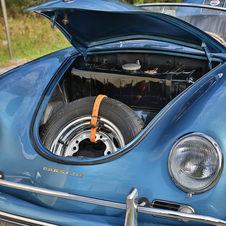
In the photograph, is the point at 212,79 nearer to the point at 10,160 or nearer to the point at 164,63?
the point at 164,63

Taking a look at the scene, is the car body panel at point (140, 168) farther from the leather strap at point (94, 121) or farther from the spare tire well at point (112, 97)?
the leather strap at point (94, 121)

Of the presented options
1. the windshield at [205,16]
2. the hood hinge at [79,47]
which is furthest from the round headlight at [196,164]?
the windshield at [205,16]

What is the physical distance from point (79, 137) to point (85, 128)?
0.09 meters

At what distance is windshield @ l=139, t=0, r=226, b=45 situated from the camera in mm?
2539

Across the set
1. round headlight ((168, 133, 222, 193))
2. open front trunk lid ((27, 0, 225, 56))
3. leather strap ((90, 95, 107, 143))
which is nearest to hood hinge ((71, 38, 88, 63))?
open front trunk lid ((27, 0, 225, 56))

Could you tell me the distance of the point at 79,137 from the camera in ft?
6.15

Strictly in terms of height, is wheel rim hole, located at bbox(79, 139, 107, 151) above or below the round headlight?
above

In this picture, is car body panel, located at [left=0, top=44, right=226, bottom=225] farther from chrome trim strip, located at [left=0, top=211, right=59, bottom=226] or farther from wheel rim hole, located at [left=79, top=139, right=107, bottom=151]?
wheel rim hole, located at [left=79, top=139, right=107, bottom=151]

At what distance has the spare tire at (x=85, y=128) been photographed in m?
1.75

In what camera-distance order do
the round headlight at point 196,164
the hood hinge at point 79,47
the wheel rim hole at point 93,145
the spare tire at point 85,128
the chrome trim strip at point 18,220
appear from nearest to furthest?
the round headlight at point 196,164 → the chrome trim strip at point 18,220 → the spare tire at point 85,128 → the wheel rim hole at point 93,145 → the hood hinge at point 79,47

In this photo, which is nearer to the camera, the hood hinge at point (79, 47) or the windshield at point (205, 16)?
the hood hinge at point (79, 47)

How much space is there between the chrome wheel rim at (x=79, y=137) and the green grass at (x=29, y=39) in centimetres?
549

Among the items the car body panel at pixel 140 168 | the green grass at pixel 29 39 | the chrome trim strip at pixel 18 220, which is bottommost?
the chrome trim strip at pixel 18 220

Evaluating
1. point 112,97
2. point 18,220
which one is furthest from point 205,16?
point 18,220
